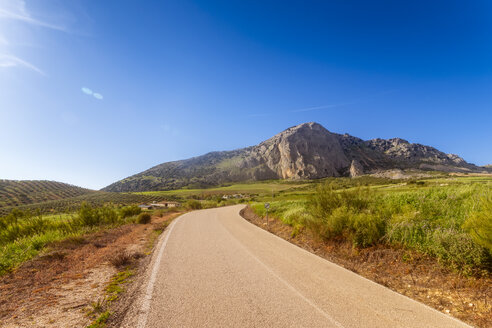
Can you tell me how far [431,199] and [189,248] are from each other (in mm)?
10076

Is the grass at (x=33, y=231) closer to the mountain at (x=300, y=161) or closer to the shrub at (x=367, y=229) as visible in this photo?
the shrub at (x=367, y=229)

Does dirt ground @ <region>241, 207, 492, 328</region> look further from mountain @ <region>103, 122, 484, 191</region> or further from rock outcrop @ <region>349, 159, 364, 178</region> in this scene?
rock outcrop @ <region>349, 159, 364, 178</region>

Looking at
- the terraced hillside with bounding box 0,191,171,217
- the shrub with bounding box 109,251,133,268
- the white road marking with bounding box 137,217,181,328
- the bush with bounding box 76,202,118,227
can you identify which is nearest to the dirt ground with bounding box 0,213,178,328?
the shrub with bounding box 109,251,133,268

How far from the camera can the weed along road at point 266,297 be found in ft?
12.5

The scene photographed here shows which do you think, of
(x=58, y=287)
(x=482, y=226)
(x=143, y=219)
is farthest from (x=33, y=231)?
(x=482, y=226)

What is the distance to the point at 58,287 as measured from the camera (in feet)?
17.5

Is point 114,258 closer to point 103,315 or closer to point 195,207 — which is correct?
point 103,315

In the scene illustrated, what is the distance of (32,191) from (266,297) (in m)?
92.1

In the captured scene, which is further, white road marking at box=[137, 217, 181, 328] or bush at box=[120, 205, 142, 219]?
bush at box=[120, 205, 142, 219]

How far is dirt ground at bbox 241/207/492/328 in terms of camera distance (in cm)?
430

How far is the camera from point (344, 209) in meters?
9.07

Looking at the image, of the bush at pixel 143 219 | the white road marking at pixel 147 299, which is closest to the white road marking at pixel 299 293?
the white road marking at pixel 147 299

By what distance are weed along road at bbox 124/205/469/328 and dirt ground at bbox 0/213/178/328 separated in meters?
1.10

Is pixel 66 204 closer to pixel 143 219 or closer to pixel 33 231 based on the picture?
pixel 143 219
